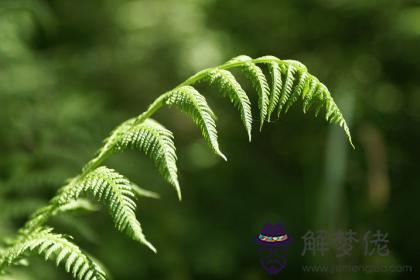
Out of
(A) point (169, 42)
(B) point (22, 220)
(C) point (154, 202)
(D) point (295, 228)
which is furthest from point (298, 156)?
(B) point (22, 220)

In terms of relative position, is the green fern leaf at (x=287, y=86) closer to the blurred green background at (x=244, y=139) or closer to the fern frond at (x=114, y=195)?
the fern frond at (x=114, y=195)

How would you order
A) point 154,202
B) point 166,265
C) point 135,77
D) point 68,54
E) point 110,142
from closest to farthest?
point 110,142, point 166,265, point 154,202, point 68,54, point 135,77

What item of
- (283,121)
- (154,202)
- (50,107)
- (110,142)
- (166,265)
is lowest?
(166,265)

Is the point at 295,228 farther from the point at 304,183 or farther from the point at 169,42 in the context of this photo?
the point at 169,42

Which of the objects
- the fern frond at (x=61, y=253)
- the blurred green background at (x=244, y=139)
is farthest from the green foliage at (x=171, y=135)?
the blurred green background at (x=244, y=139)

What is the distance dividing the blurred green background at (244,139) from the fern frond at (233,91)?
1.66 metres

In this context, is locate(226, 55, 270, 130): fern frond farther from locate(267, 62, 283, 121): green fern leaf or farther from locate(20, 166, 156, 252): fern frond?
locate(20, 166, 156, 252): fern frond

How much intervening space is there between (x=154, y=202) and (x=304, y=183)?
1.09m

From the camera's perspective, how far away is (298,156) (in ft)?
13.5

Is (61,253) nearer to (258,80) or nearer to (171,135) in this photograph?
(171,135)

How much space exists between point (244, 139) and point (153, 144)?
3056 mm

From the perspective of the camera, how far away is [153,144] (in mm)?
1227

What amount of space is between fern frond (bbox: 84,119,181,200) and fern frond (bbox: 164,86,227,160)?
0.07 metres

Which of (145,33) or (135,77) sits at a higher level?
(145,33)
